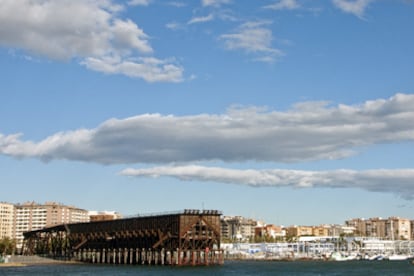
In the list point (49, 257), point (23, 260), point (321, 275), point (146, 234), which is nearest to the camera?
point (321, 275)

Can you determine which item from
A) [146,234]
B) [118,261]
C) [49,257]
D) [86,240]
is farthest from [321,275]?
[49,257]

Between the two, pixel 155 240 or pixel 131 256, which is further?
pixel 131 256

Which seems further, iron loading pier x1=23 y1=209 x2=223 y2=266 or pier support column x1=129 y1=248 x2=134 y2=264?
pier support column x1=129 y1=248 x2=134 y2=264

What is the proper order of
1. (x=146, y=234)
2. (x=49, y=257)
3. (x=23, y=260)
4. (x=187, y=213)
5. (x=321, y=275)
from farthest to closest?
(x=49, y=257), (x=23, y=260), (x=146, y=234), (x=187, y=213), (x=321, y=275)

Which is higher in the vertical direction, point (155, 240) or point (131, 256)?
point (155, 240)

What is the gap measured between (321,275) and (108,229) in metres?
71.5

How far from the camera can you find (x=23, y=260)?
182750 millimetres

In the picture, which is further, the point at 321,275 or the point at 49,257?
the point at 49,257

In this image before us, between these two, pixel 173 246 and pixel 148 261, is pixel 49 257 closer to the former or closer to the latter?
pixel 148 261

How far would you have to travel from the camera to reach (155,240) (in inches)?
5871

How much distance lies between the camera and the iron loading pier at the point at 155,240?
462ft

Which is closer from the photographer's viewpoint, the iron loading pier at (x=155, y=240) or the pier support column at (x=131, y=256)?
the iron loading pier at (x=155, y=240)

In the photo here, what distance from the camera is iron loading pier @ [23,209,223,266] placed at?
141 metres

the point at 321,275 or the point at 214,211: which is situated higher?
the point at 214,211
